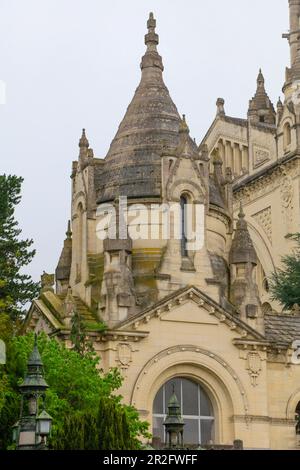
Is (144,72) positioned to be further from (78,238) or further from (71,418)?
(71,418)

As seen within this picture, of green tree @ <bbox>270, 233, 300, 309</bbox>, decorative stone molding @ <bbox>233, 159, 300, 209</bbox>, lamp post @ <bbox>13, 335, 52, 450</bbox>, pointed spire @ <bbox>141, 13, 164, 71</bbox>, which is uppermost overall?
decorative stone molding @ <bbox>233, 159, 300, 209</bbox>

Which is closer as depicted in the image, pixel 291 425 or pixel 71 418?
pixel 71 418

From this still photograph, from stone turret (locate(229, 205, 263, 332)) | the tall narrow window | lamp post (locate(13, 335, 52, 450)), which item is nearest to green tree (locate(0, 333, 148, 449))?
stone turret (locate(229, 205, 263, 332))

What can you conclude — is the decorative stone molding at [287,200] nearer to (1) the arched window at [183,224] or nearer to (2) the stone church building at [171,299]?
(2) the stone church building at [171,299]

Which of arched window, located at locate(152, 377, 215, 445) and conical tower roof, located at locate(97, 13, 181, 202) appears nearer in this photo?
arched window, located at locate(152, 377, 215, 445)

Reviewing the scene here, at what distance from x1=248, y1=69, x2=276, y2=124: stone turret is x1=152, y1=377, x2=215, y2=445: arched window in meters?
35.1

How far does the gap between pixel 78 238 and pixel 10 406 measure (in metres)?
11.9

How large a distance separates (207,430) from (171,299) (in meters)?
4.92

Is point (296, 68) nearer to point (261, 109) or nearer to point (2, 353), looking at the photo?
point (261, 109)

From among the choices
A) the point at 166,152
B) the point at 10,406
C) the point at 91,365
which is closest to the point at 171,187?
the point at 166,152

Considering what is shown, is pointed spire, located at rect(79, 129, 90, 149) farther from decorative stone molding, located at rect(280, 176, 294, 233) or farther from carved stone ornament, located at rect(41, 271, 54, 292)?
decorative stone molding, located at rect(280, 176, 294, 233)

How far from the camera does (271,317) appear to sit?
49906 mm

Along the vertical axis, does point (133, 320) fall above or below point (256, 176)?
below

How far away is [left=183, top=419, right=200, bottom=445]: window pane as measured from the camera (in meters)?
45.5
